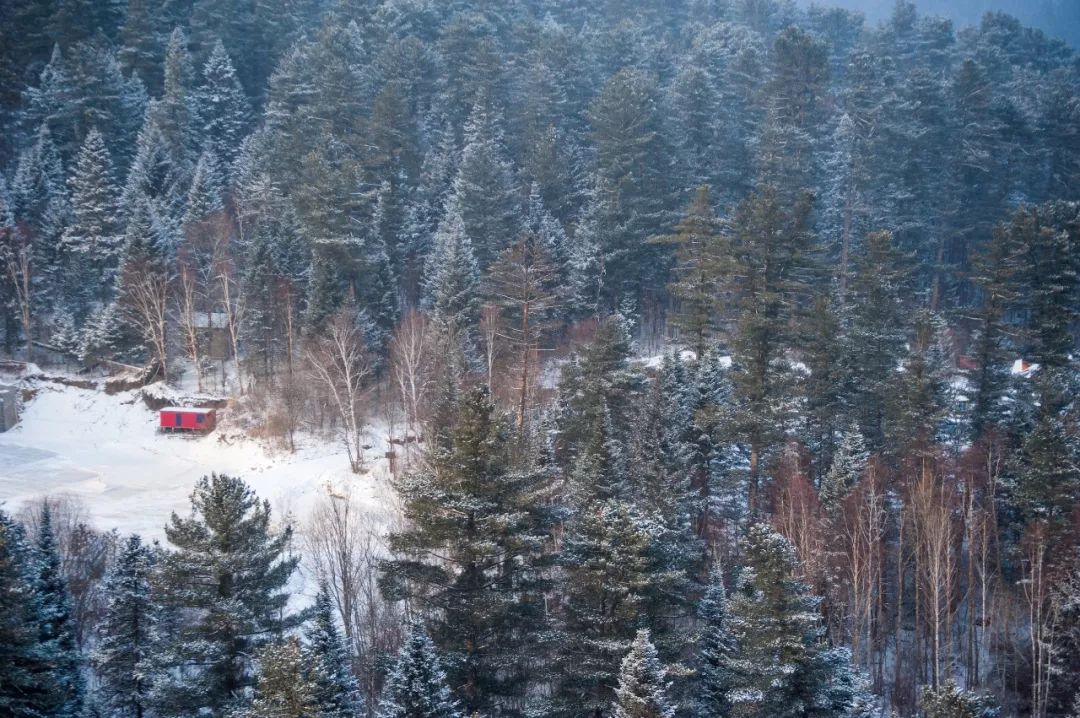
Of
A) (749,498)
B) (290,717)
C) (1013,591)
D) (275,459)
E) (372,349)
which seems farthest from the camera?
(372,349)

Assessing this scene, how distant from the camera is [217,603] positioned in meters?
19.9

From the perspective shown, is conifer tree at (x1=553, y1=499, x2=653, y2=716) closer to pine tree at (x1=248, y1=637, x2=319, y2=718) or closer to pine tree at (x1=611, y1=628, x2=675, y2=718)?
pine tree at (x1=611, y1=628, x2=675, y2=718)

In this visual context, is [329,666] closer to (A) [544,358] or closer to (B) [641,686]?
(B) [641,686]

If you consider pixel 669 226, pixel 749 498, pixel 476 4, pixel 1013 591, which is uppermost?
pixel 476 4

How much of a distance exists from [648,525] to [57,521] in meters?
22.8

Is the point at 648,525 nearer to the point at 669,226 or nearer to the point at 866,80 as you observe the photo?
the point at 669,226

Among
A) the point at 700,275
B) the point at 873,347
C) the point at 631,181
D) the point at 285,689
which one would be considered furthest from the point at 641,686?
the point at 631,181

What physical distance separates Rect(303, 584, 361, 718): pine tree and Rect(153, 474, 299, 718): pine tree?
0.81 metres

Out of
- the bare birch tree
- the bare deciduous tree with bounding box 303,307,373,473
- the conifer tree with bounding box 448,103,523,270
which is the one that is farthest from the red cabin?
the conifer tree with bounding box 448,103,523,270

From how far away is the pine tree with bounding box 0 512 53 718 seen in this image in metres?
18.6

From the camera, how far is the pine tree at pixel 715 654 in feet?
76.6

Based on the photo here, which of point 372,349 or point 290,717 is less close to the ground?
point 372,349

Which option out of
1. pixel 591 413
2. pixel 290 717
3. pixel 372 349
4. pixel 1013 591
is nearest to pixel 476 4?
pixel 372 349

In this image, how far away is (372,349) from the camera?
46.2 meters
